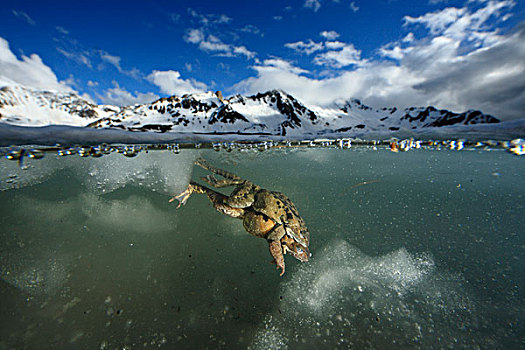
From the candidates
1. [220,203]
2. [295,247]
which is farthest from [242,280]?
[220,203]

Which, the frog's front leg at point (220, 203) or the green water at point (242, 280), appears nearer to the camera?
the green water at point (242, 280)

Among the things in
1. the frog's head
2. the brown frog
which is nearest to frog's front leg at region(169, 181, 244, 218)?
the brown frog

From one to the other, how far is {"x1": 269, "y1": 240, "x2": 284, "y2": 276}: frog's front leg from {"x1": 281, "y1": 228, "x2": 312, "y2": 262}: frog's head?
11cm

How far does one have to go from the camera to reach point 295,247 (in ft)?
11.9

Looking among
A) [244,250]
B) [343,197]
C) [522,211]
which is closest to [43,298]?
[244,250]

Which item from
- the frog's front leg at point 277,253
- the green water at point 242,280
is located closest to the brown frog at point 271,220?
the frog's front leg at point 277,253

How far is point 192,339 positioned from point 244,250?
6.02 feet

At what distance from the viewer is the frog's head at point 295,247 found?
11.9 feet

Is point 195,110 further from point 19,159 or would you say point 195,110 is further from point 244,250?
point 244,250

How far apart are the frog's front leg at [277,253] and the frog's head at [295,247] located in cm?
11

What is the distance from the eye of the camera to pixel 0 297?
3400 millimetres

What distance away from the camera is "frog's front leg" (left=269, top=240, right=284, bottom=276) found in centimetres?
350

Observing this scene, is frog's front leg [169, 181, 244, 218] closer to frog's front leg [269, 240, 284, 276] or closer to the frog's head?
frog's front leg [269, 240, 284, 276]

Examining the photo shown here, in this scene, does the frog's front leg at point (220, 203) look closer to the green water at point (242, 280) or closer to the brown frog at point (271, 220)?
the brown frog at point (271, 220)
